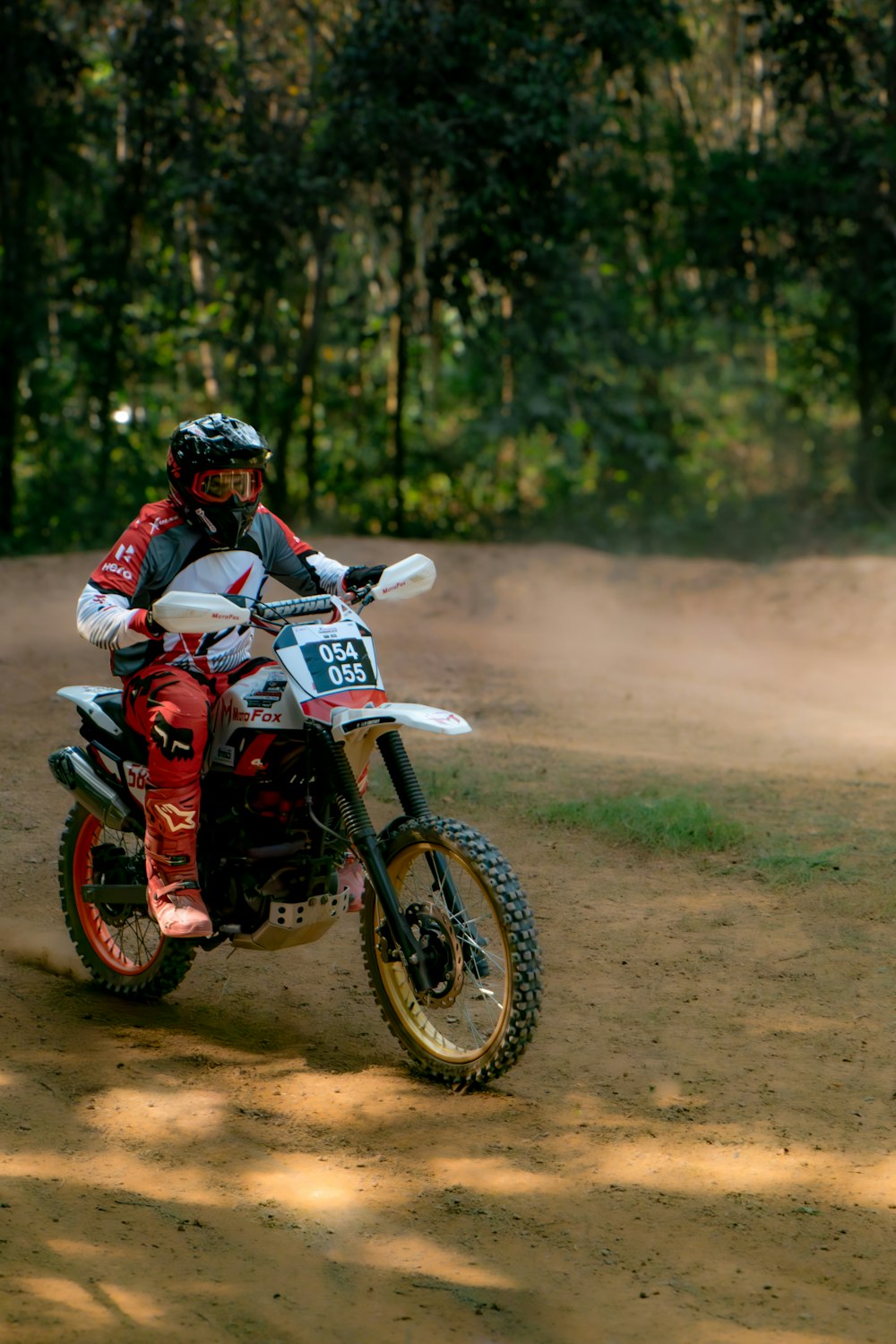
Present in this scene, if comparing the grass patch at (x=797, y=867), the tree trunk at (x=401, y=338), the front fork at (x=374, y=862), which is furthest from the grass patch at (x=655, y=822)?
the tree trunk at (x=401, y=338)

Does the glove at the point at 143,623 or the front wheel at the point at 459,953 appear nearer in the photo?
the front wheel at the point at 459,953

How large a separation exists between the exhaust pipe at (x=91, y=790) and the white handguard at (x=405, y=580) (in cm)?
106

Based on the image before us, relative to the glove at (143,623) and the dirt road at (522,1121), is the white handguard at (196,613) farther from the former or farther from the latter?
the dirt road at (522,1121)

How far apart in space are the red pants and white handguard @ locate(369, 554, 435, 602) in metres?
0.49

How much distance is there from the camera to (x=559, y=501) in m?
14.8

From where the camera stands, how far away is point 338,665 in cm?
376

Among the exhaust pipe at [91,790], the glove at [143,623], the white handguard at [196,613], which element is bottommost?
the exhaust pipe at [91,790]

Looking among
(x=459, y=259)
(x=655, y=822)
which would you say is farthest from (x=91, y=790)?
(x=459, y=259)

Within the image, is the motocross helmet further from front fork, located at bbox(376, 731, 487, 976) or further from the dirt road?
the dirt road

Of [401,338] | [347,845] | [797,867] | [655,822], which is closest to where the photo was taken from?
[347,845]

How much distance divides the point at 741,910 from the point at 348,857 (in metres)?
1.73

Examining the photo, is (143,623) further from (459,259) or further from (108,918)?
(459,259)

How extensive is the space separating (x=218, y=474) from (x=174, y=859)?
1.08m

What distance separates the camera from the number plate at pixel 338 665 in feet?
12.2
